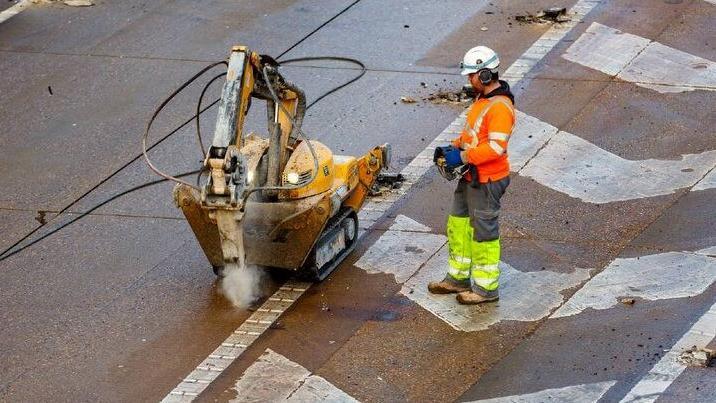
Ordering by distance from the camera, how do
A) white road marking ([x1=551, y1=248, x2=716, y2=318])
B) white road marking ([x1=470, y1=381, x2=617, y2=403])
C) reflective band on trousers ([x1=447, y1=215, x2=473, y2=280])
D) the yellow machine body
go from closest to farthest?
white road marking ([x1=470, y1=381, x2=617, y2=403]) → the yellow machine body → white road marking ([x1=551, y1=248, x2=716, y2=318]) → reflective band on trousers ([x1=447, y1=215, x2=473, y2=280])

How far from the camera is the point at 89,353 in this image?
1018 centimetres

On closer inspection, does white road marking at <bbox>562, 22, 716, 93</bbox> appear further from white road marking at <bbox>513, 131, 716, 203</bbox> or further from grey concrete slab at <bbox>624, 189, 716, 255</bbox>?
grey concrete slab at <bbox>624, 189, 716, 255</bbox>

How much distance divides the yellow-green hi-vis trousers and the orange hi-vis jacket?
108 millimetres

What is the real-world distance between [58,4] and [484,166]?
871cm

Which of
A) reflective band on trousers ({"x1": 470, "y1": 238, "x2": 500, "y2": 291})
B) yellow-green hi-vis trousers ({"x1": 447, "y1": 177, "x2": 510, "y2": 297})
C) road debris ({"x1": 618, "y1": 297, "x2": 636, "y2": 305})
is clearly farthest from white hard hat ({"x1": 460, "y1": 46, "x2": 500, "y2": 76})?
road debris ({"x1": 618, "y1": 297, "x2": 636, "y2": 305})

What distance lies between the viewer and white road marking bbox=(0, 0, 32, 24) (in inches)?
674

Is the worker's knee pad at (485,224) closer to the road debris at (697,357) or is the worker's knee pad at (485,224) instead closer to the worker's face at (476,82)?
the worker's face at (476,82)

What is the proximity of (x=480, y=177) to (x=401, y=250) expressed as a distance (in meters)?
1.34

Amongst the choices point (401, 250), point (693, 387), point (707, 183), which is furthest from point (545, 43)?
point (693, 387)

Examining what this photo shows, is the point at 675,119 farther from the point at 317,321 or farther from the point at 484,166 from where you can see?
the point at 317,321

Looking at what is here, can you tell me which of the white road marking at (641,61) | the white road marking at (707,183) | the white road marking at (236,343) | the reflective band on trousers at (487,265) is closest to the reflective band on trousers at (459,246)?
the reflective band on trousers at (487,265)

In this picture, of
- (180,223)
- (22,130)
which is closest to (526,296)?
(180,223)

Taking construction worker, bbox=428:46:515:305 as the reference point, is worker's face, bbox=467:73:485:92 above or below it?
above

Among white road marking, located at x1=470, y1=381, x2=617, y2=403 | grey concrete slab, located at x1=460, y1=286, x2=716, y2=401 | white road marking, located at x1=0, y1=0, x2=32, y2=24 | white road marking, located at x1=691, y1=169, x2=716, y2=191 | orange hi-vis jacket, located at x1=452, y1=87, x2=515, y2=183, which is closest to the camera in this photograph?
white road marking, located at x1=470, y1=381, x2=617, y2=403
